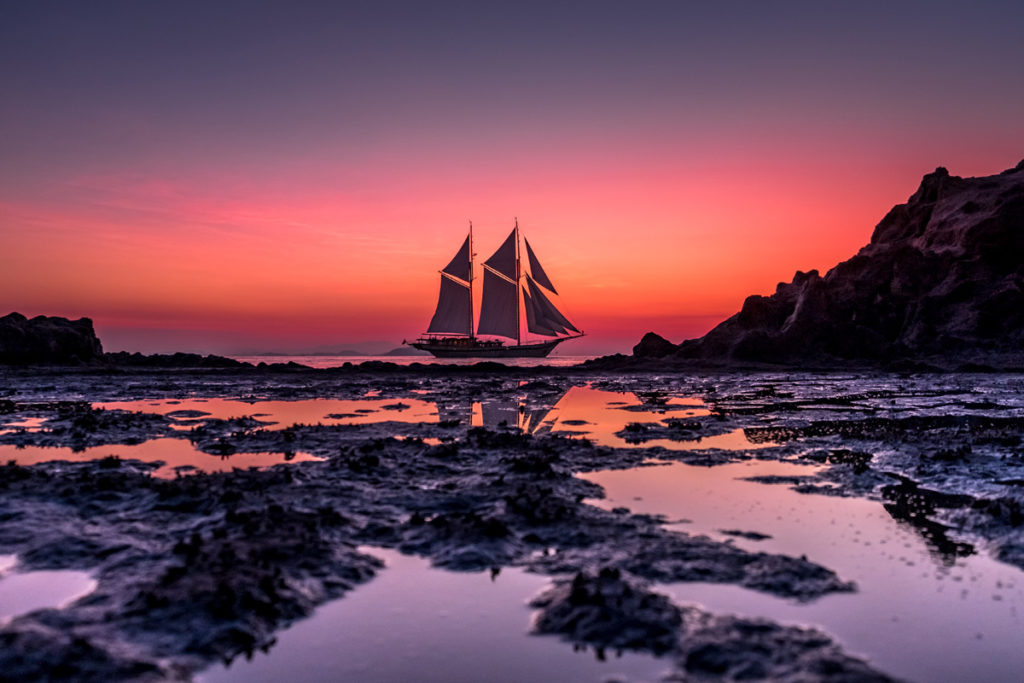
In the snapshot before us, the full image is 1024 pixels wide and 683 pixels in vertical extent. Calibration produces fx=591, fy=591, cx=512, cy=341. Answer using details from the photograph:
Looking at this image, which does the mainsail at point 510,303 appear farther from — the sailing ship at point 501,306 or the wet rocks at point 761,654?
the wet rocks at point 761,654

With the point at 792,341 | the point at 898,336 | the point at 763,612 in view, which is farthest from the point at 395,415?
the point at 898,336

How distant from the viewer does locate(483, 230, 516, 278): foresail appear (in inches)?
5226

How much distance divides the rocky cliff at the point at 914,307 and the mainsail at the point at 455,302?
198 feet

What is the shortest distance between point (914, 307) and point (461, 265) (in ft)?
288

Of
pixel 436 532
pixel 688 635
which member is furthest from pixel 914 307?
pixel 688 635

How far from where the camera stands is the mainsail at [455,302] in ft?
426

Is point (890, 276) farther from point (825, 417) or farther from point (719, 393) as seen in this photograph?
point (825, 417)

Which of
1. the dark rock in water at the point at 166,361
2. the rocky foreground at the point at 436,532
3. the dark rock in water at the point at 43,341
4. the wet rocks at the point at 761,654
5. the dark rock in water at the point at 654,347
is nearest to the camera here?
the wet rocks at the point at 761,654

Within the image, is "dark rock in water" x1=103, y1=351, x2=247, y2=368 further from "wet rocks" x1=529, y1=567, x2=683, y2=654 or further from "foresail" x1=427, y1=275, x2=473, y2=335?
"wet rocks" x1=529, y1=567, x2=683, y2=654

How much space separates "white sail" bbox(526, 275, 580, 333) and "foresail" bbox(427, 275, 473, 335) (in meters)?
15.1

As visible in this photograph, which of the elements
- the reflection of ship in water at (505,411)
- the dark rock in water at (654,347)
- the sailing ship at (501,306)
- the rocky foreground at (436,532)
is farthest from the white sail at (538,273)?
the rocky foreground at (436,532)

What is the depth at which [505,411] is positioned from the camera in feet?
87.7

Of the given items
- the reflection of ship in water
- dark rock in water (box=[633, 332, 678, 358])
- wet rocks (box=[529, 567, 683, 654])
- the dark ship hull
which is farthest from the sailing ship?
wet rocks (box=[529, 567, 683, 654])

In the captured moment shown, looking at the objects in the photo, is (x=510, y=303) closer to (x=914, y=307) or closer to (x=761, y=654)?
(x=914, y=307)
